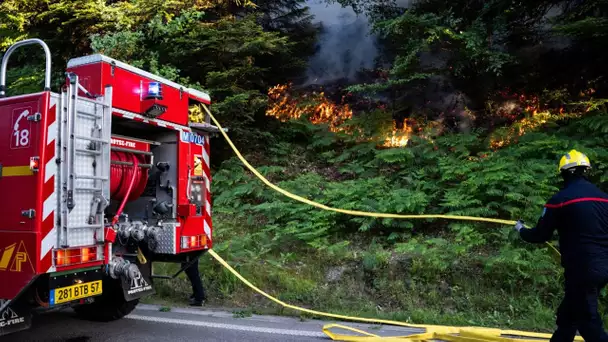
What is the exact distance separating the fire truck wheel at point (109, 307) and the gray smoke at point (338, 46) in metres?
9.91

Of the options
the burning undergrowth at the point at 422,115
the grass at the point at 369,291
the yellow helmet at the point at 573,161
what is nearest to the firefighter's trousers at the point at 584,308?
the yellow helmet at the point at 573,161

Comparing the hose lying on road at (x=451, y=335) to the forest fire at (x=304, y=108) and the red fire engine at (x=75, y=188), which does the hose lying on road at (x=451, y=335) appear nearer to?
the red fire engine at (x=75, y=188)

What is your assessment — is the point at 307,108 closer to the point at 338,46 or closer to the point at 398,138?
the point at 398,138

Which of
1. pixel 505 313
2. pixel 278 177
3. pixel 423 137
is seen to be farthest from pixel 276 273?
pixel 423 137

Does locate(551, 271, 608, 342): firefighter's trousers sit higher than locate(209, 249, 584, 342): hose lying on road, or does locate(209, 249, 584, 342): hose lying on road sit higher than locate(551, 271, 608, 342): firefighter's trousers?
locate(551, 271, 608, 342): firefighter's trousers

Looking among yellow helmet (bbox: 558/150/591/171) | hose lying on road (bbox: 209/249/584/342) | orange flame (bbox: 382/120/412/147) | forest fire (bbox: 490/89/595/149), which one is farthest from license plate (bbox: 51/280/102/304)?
forest fire (bbox: 490/89/595/149)

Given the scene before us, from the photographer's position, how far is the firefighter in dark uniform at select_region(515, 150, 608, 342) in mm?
3545

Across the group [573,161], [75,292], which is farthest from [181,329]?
[573,161]

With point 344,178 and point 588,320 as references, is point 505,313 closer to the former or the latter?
point 588,320

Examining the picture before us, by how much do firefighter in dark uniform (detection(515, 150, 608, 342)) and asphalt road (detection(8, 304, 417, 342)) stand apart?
5.68 ft

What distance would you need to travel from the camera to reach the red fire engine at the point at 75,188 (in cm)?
374

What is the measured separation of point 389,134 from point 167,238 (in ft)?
20.3

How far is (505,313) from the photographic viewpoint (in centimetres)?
545

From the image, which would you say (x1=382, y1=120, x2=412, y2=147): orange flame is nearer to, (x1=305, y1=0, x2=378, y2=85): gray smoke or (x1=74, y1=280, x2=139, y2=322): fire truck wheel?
(x1=305, y1=0, x2=378, y2=85): gray smoke
